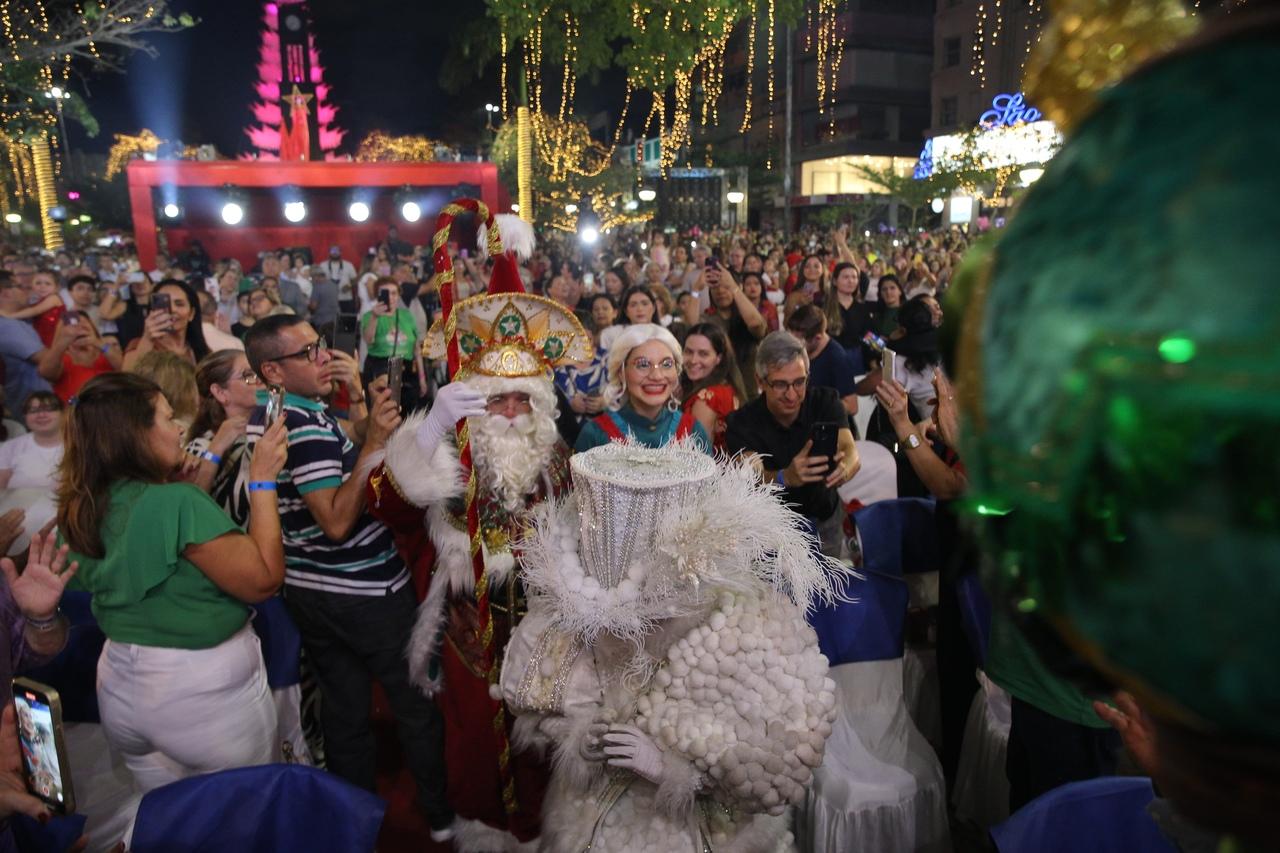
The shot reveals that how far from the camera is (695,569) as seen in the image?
2.03 m

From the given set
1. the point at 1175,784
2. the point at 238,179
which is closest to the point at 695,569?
the point at 1175,784

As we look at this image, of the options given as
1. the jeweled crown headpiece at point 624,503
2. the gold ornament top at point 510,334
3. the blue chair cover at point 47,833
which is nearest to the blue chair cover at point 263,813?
the blue chair cover at point 47,833

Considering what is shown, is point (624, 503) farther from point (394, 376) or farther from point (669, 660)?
point (394, 376)

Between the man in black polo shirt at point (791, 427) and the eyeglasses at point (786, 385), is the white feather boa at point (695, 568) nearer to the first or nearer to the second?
the man in black polo shirt at point (791, 427)

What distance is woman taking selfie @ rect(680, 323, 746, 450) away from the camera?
14.7 ft

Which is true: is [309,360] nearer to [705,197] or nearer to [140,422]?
[140,422]

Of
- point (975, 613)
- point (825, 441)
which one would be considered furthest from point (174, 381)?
point (975, 613)

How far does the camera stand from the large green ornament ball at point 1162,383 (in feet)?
0.87

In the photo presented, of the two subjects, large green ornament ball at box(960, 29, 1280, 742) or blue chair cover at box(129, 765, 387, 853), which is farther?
blue chair cover at box(129, 765, 387, 853)

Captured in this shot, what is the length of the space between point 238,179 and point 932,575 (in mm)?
23806

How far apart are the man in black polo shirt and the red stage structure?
1912 centimetres

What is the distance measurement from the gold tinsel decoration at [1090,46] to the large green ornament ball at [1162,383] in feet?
0.22

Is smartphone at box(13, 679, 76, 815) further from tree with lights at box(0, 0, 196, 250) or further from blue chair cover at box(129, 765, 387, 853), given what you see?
tree with lights at box(0, 0, 196, 250)

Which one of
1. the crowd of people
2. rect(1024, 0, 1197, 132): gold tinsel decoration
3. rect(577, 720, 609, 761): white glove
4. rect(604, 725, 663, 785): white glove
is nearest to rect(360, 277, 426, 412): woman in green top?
the crowd of people
